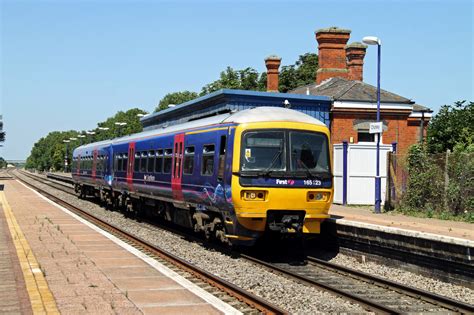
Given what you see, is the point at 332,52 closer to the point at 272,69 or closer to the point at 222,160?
the point at 272,69

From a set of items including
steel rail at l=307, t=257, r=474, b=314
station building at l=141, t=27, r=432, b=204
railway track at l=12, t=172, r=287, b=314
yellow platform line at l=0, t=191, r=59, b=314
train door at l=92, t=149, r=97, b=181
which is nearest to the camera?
yellow platform line at l=0, t=191, r=59, b=314

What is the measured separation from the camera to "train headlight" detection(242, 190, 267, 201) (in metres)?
12.4

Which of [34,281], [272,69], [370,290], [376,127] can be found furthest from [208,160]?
[272,69]

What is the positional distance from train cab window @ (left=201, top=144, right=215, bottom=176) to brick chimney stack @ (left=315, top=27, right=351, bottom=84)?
70.2 ft

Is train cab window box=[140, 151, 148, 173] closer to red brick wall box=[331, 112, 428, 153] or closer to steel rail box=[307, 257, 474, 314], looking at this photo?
steel rail box=[307, 257, 474, 314]

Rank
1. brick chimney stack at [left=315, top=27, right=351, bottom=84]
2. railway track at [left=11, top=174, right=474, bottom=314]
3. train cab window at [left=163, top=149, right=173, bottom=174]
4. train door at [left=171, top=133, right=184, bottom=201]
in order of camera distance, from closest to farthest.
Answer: railway track at [left=11, top=174, right=474, bottom=314]
train door at [left=171, top=133, right=184, bottom=201]
train cab window at [left=163, top=149, right=173, bottom=174]
brick chimney stack at [left=315, top=27, right=351, bottom=84]

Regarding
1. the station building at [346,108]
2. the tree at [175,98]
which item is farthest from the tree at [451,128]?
the tree at [175,98]

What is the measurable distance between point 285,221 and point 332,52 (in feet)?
78.5

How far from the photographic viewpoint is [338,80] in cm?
3397

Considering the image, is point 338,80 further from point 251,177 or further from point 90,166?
point 251,177

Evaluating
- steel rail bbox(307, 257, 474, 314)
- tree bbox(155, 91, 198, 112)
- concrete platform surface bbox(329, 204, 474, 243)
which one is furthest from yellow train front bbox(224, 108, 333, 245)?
tree bbox(155, 91, 198, 112)

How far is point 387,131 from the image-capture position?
98.7ft

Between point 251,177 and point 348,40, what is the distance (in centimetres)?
2419

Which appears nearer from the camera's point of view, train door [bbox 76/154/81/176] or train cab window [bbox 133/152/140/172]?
train cab window [bbox 133/152/140/172]
